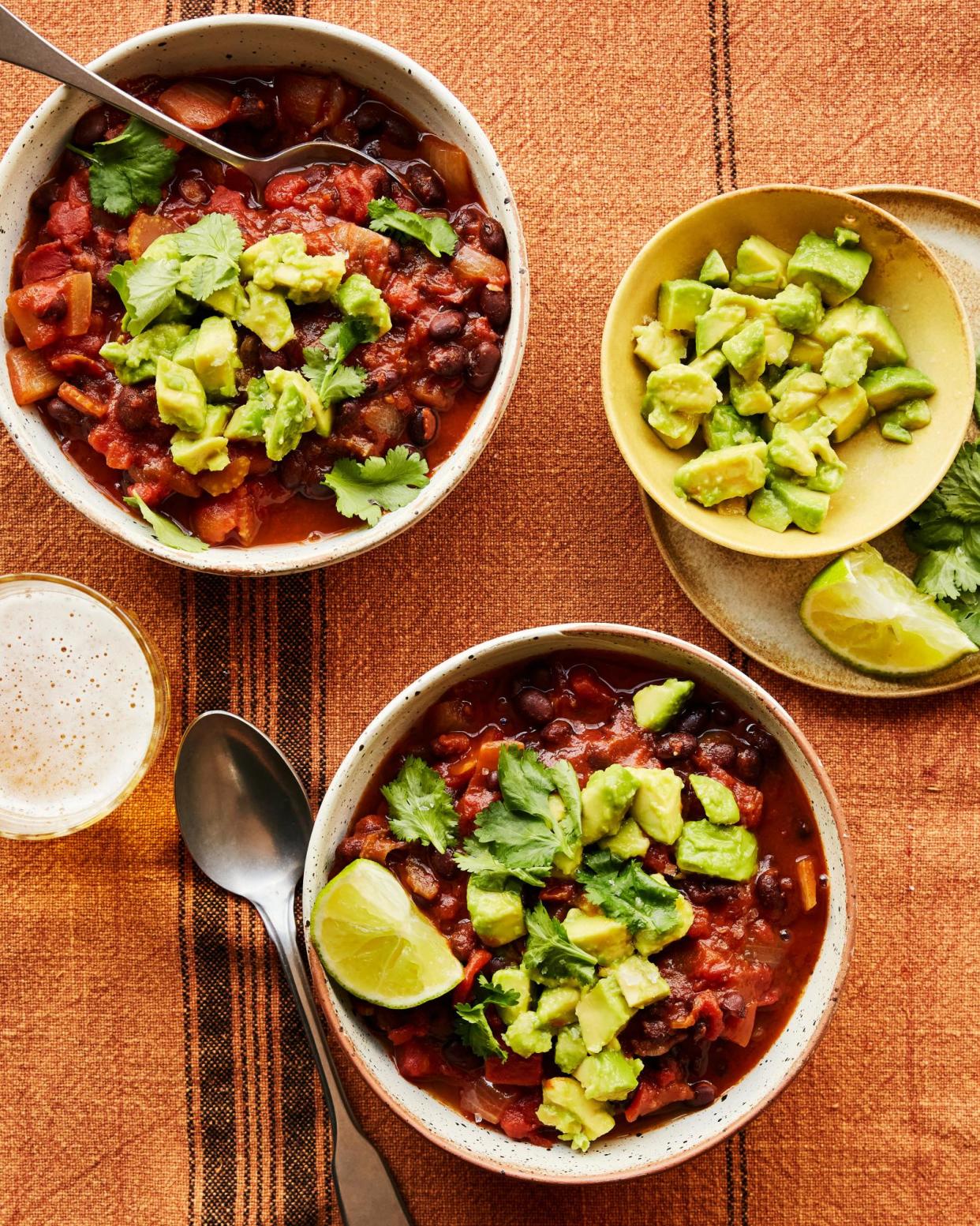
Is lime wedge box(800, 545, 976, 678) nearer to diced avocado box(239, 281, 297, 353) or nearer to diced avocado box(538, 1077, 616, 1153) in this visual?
diced avocado box(538, 1077, 616, 1153)

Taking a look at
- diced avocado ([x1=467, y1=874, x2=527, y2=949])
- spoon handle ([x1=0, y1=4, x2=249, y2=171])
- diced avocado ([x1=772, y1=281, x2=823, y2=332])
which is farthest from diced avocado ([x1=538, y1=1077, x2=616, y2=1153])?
spoon handle ([x1=0, y1=4, x2=249, y2=171])

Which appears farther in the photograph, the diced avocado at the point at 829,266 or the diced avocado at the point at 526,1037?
the diced avocado at the point at 829,266

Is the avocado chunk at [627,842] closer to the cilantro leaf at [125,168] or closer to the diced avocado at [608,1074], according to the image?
the diced avocado at [608,1074]

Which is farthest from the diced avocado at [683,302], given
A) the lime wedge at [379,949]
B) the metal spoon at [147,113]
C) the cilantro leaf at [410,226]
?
the lime wedge at [379,949]

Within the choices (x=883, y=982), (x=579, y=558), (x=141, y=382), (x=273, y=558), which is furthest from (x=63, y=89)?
(x=883, y=982)

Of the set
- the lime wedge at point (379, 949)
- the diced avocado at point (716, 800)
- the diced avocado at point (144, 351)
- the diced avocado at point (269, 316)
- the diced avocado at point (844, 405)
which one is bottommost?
the lime wedge at point (379, 949)

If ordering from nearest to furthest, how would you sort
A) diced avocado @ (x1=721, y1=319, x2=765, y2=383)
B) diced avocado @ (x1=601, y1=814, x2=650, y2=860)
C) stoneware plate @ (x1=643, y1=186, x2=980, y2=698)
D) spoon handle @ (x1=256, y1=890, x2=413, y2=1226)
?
1. diced avocado @ (x1=601, y1=814, x2=650, y2=860)
2. diced avocado @ (x1=721, y1=319, x2=765, y2=383)
3. spoon handle @ (x1=256, y1=890, x2=413, y2=1226)
4. stoneware plate @ (x1=643, y1=186, x2=980, y2=698)
